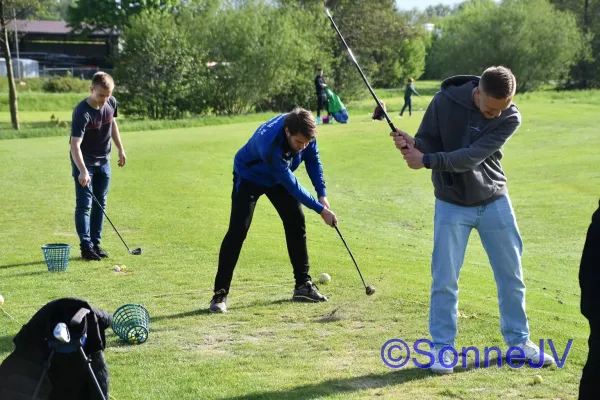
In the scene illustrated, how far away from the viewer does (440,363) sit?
6.19m

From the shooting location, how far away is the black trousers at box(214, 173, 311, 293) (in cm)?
788

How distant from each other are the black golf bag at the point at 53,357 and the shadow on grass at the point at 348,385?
143 cm

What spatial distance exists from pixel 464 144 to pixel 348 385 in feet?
6.68

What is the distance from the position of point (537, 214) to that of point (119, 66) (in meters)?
30.6

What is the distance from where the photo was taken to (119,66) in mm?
43000

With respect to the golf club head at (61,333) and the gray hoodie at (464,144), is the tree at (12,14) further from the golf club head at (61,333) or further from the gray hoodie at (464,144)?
the golf club head at (61,333)

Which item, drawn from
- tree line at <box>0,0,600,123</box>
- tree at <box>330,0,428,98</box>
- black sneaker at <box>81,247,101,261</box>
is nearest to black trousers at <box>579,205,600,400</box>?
black sneaker at <box>81,247,101,261</box>

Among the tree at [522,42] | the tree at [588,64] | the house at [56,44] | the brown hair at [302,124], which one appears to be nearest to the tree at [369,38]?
the tree at [522,42]

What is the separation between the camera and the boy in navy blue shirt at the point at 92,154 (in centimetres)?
975

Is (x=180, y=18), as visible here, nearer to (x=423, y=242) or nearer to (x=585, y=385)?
(x=423, y=242)

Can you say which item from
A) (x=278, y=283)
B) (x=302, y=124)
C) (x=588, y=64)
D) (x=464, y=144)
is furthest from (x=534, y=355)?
(x=588, y=64)

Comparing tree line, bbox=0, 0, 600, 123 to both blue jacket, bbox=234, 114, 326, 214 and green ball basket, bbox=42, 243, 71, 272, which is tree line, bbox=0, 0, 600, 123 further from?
blue jacket, bbox=234, 114, 326, 214

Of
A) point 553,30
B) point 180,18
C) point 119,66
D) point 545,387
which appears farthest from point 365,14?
point 545,387

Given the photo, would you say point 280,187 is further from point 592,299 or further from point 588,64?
point 588,64
